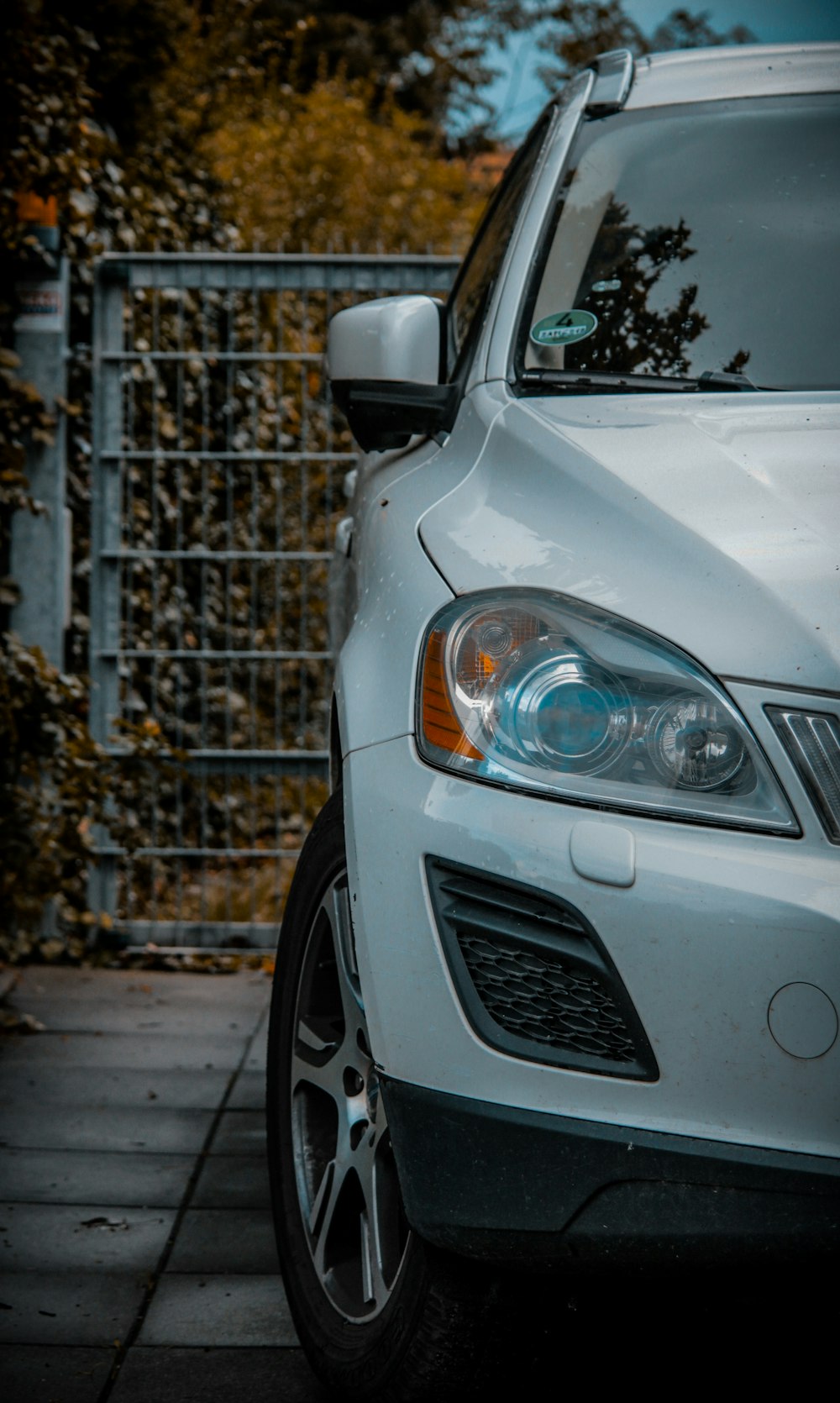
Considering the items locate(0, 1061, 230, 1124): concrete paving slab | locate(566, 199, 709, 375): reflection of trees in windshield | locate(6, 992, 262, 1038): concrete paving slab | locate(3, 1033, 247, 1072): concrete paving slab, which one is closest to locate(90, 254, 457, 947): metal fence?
locate(6, 992, 262, 1038): concrete paving slab

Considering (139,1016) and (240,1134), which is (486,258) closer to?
(240,1134)

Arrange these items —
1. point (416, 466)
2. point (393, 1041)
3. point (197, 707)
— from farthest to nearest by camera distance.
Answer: point (197, 707) < point (416, 466) < point (393, 1041)

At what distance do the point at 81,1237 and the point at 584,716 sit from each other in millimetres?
1708

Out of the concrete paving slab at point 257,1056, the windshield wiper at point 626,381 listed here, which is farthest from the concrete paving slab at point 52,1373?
the windshield wiper at point 626,381

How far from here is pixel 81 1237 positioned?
2818mm

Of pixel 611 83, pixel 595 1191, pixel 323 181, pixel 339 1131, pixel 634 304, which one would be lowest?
pixel 339 1131

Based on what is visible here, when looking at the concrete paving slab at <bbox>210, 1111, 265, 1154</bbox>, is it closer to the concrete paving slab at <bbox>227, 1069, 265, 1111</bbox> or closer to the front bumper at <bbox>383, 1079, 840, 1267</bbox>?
the concrete paving slab at <bbox>227, 1069, 265, 1111</bbox>

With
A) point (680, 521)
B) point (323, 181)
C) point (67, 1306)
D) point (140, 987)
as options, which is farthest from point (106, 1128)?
point (323, 181)

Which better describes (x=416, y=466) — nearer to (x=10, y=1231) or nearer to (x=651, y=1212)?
(x=651, y=1212)

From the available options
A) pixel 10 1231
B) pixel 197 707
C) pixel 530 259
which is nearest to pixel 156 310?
pixel 197 707

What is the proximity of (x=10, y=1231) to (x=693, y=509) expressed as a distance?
1.96 metres

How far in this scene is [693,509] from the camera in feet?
5.95

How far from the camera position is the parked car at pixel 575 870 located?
61.3 inches

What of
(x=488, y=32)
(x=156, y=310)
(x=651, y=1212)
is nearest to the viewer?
(x=651, y=1212)
